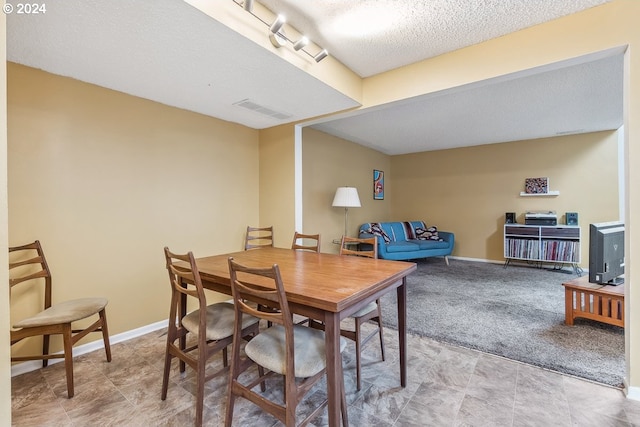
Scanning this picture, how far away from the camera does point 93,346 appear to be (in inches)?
90.0

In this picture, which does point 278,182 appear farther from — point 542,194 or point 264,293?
point 542,194

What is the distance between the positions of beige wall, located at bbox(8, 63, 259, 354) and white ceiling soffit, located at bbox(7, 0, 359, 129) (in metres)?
0.21

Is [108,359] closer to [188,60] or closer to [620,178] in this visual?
[188,60]

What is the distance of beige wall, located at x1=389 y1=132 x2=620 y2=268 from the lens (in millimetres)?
4535

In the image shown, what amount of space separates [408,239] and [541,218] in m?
2.17

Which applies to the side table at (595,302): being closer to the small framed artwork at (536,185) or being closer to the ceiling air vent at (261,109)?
the small framed artwork at (536,185)

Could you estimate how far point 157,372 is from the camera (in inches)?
77.4

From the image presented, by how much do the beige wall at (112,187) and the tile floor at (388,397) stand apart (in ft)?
2.03

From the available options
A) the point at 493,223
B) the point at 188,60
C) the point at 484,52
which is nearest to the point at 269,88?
the point at 188,60

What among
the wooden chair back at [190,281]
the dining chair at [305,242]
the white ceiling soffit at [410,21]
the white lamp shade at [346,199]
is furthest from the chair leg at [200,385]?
the white lamp shade at [346,199]

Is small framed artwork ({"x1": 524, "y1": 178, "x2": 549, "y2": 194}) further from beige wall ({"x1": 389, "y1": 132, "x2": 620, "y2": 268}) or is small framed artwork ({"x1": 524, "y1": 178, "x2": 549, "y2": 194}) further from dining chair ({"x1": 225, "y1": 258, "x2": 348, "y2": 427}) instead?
dining chair ({"x1": 225, "y1": 258, "x2": 348, "y2": 427})

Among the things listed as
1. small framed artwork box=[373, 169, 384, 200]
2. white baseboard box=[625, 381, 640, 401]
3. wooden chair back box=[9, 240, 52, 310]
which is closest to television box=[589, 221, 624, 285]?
white baseboard box=[625, 381, 640, 401]

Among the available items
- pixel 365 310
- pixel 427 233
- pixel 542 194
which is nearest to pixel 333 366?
pixel 365 310

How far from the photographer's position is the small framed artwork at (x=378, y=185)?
5820 mm
